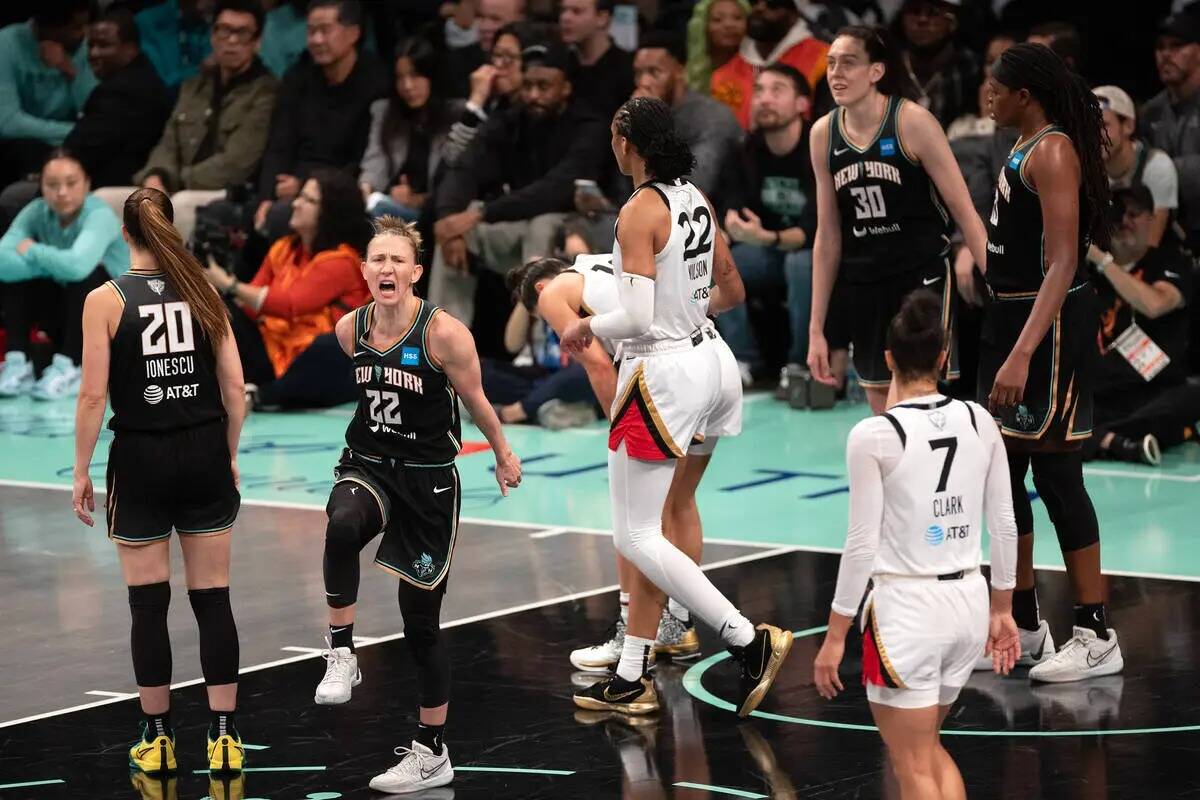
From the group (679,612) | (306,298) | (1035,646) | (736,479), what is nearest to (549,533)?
(736,479)

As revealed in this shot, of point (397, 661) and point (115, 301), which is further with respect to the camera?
point (397, 661)

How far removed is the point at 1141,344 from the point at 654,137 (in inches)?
199

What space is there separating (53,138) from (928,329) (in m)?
12.0

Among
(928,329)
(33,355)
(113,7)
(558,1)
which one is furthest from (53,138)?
(928,329)

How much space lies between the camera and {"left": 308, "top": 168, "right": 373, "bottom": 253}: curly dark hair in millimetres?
12289

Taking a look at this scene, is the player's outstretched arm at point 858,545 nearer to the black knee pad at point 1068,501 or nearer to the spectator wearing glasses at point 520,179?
the black knee pad at point 1068,501

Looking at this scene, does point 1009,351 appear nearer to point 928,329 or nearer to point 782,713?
point 782,713

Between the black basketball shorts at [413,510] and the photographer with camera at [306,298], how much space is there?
22.1ft

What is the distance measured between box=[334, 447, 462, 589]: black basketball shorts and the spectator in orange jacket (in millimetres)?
7520

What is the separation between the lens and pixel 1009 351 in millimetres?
6297

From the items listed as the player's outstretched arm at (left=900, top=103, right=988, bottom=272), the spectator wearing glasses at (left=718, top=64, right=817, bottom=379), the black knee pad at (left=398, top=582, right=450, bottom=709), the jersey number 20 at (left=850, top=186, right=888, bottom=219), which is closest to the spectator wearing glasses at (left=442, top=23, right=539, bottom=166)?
the spectator wearing glasses at (left=718, top=64, right=817, bottom=379)

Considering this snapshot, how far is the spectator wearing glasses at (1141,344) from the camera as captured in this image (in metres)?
9.90

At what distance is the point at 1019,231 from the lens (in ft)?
20.3

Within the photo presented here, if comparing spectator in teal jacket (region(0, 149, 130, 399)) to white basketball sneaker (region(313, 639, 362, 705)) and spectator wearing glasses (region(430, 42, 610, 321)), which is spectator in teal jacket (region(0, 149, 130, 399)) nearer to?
spectator wearing glasses (region(430, 42, 610, 321))
